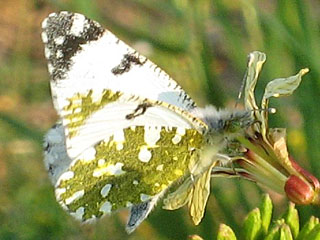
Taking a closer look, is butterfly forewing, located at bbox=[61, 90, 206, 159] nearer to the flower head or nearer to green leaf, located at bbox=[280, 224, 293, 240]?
the flower head

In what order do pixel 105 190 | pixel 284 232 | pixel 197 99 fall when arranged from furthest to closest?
pixel 197 99 < pixel 105 190 < pixel 284 232

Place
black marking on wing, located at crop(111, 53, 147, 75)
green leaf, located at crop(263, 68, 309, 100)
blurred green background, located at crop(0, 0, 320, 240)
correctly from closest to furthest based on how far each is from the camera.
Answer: green leaf, located at crop(263, 68, 309, 100)
black marking on wing, located at crop(111, 53, 147, 75)
blurred green background, located at crop(0, 0, 320, 240)

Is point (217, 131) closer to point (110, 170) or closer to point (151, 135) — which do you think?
point (151, 135)

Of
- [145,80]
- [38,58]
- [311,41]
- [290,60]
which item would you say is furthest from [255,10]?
[38,58]

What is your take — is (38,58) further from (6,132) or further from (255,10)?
(255,10)

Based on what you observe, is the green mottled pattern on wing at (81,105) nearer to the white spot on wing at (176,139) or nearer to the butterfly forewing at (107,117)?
the butterfly forewing at (107,117)

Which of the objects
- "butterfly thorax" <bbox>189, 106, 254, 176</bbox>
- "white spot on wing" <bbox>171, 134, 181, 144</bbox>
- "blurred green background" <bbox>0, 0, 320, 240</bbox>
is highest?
"butterfly thorax" <bbox>189, 106, 254, 176</bbox>

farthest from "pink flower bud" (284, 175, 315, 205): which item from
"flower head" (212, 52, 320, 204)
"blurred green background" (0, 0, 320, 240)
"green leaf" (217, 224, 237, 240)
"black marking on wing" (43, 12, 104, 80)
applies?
"blurred green background" (0, 0, 320, 240)

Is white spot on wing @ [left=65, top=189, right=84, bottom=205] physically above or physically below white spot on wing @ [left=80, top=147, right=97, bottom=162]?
below

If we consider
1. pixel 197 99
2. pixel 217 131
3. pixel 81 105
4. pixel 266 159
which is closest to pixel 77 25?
pixel 81 105
